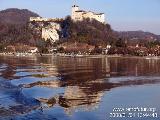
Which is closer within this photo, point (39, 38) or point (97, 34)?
point (97, 34)

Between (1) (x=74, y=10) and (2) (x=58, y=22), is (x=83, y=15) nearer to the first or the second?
(1) (x=74, y=10)

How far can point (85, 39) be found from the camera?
104 m

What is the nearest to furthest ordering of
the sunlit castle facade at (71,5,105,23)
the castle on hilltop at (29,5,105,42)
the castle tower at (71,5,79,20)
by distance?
the sunlit castle facade at (71,5,105,23), the castle on hilltop at (29,5,105,42), the castle tower at (71,5,79,20)

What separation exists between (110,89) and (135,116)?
29.2ft

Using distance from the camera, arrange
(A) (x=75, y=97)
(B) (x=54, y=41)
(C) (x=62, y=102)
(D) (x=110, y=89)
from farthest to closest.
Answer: (B) (x=54, y=41) < (D) (x=110, y=89) < (A) (x=75, y=97) < (C) (x=62, y=102)

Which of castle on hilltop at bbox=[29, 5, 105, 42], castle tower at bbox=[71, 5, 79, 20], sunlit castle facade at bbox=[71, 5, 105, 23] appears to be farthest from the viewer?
castle tower at bbox=[71, 5, 79, 20]

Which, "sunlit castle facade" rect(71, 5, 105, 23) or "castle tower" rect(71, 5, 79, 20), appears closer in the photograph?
"sunlit castle facade" rect(71, 5, 105, 23)

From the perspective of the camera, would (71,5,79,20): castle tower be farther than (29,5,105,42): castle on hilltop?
Yes

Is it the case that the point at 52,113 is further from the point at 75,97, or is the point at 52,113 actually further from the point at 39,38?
the point at 39,38

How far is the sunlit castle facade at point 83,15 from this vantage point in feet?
376

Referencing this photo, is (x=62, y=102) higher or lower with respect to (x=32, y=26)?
lower

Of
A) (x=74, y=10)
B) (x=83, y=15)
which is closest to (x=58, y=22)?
(x=74, y=10)

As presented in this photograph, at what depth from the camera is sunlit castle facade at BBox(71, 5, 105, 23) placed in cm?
11457

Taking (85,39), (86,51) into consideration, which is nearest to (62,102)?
(86,51)
